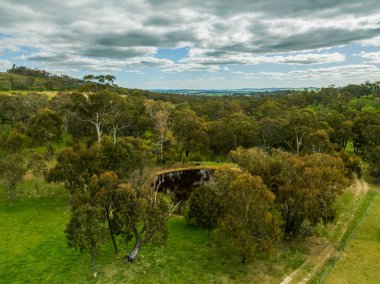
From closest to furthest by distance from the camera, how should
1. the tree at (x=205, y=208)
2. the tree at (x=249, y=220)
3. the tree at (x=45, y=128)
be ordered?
the tree at (x=249, y=220) < the tree at (x=205, y=208) < the tree at (x=45, y=128)

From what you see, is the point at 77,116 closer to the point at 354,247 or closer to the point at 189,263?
the point at 189,263

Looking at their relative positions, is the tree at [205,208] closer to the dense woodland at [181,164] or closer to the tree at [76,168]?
the dense woodland at [181,164]

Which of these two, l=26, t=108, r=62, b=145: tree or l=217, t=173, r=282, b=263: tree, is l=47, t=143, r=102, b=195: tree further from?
l=26, t=108, r=62, b=145: tree

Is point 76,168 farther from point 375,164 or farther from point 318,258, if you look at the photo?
point 375,164

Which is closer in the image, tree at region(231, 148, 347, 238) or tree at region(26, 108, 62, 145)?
tree at region(231, 148, 347, 238)

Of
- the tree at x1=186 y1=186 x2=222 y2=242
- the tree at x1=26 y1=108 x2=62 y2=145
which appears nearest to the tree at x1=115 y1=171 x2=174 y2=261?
the tree at x1=186 y1=186 x2=222 y2=242

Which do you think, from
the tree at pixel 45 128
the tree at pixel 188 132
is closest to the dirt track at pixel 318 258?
the tree at pixel 188 132

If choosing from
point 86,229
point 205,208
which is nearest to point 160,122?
point 205,208

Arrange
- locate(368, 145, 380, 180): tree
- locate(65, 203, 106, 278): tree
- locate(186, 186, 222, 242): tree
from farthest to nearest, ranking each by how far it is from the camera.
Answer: locate(368, 145, 380, 180): tree → locate(186, 186, 222, 242): tree → locate(65, 203, 106, 278): tree
